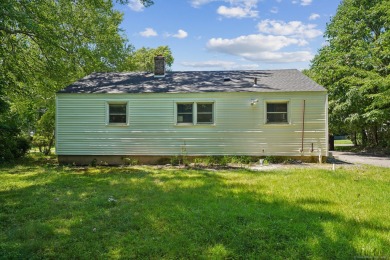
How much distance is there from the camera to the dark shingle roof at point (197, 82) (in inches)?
483

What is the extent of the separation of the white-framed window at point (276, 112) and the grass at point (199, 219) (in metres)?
4.67

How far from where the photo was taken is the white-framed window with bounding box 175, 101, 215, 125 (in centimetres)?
1223

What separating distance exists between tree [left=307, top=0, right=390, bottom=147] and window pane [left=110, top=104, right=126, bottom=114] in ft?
41.6

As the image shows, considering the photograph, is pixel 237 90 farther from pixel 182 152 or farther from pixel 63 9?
pixel 63 9

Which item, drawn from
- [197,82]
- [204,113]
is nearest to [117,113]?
[204,113]

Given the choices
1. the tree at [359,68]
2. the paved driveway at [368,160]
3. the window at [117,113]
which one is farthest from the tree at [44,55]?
the tree at [359,68]

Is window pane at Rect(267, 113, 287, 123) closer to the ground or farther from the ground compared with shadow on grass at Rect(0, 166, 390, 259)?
farther from the ground

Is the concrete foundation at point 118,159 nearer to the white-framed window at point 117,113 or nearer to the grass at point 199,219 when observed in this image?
the white-framed window at point 117,113

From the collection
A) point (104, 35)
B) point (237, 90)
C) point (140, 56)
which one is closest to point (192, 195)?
point (237, 90)

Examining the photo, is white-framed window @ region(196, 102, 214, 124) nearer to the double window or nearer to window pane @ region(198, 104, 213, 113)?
window pane @ region(198, 104, 213, 113)

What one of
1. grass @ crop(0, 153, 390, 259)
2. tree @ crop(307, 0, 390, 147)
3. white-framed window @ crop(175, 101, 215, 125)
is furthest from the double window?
tree @ crop(307, 0, 390, 147)

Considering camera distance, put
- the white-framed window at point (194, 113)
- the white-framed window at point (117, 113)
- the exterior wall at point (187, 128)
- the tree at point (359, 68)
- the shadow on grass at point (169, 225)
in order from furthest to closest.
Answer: the tree at point (359, 68) → the white-framed window at point (117, 113) → the white-framed window at point (194, 113) → the exterior wall at point (187, 128) → the shadow on grass at point (169, 225)

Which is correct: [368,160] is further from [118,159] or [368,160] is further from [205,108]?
[118,159]

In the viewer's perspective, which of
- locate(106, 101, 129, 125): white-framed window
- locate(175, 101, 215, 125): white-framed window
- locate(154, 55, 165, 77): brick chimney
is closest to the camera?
locate(175, 101, 215, 125): white-framed window
